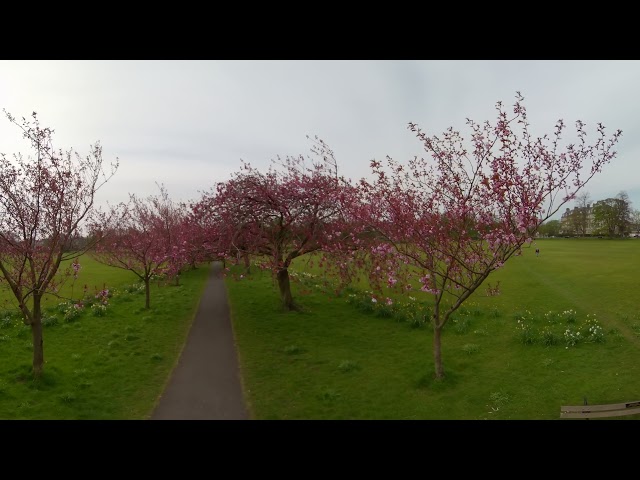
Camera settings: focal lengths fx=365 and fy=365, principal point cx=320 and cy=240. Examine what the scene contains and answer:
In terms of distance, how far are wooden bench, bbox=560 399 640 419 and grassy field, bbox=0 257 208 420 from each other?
29.8ft

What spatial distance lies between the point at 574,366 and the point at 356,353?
20.6ft

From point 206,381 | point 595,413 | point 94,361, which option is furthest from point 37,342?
point 595,413

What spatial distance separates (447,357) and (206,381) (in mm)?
7441

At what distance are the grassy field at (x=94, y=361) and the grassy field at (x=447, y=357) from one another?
2756 mm

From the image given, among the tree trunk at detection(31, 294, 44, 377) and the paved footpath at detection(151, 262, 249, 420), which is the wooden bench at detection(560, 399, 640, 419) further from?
the tree trunk at detection(31, 294, 44, 377)

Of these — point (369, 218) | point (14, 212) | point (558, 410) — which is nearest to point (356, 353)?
point (369, 218)

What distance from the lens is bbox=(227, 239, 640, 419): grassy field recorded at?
28.6ft

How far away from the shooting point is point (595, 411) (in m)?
7.07

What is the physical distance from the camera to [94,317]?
54.6ft

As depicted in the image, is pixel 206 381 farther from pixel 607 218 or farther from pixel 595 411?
pixel 607 218

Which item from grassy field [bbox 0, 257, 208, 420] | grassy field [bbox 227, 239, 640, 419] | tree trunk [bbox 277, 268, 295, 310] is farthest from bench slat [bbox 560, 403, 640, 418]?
tree trunk [bbox 277, 268, 295, 310]

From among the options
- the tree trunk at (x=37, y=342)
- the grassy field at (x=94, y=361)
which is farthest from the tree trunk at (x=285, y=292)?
the tree trunk at (x=37, y=342)

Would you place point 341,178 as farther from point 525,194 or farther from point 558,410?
point 558,410

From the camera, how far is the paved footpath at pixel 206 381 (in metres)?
8.69
